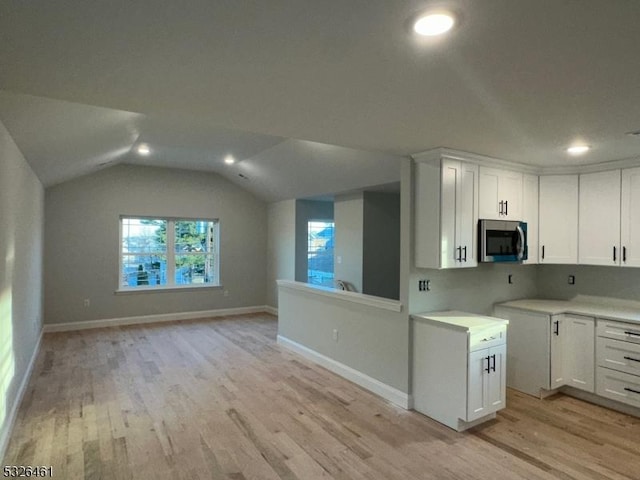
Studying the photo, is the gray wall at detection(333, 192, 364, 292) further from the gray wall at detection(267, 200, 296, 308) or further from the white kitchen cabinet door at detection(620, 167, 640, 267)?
the white kitchen cabinet door at detection(620, 167, 640, 267)

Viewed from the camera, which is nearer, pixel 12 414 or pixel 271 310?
pixel 12 414

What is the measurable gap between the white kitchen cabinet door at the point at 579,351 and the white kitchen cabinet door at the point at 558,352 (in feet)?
0.05

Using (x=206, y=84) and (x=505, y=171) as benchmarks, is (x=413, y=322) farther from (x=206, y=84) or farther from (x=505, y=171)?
(x=206, y=84)

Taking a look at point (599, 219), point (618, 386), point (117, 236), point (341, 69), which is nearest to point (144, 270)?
point (117, 236)

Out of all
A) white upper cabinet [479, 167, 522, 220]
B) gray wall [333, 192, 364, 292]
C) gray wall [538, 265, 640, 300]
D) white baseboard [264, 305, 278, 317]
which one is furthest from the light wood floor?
white baseboard [264, 305, 278, 317]

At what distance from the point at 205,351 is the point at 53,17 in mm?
4726

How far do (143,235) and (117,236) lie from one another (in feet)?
1.65

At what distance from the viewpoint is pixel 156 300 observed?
743cm

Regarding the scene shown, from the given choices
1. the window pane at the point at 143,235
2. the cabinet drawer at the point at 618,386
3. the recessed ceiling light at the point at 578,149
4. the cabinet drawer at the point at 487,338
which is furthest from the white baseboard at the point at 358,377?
the window pane at the point at 143,235

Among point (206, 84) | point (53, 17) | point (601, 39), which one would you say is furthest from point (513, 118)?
point (53, 17)

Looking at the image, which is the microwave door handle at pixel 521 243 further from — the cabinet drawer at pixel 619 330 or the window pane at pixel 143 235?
the window pane at pixel 143 235

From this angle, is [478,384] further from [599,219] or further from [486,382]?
[599,219]

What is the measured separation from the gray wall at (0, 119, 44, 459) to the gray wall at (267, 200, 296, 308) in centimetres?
407

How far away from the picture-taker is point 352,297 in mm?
4250
